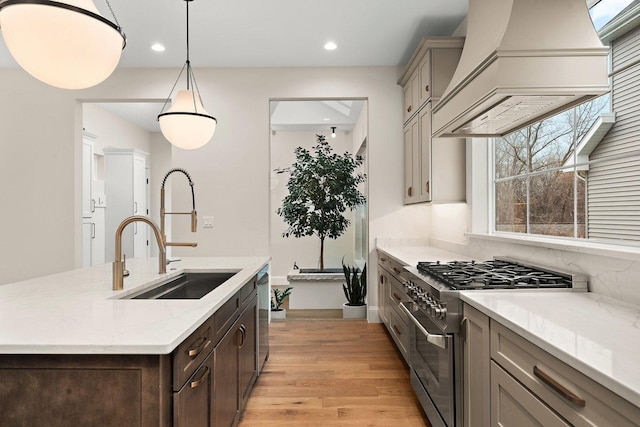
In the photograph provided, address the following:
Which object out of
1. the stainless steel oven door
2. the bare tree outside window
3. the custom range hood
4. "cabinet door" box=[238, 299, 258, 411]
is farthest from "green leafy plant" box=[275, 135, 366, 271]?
the custom range hood

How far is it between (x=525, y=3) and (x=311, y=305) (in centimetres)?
417

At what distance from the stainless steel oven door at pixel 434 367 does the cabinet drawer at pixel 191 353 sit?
3.34ft

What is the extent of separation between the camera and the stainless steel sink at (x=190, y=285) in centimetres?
219

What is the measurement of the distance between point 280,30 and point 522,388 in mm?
3345

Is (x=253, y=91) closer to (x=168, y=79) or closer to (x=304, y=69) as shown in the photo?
(x=304, y=69)

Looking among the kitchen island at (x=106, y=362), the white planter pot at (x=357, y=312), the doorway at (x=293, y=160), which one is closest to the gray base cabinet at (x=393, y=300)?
the white planter pot at (x=357, y=312)

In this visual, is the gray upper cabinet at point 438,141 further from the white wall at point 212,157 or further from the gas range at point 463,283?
the gas range at point 463,283

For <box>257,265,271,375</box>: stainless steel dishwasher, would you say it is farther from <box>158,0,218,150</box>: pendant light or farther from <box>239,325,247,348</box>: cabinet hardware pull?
<box>158,0,218,150</box>: pendant light

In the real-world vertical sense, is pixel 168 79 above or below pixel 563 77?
above

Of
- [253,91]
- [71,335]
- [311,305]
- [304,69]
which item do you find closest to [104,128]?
[253,91]

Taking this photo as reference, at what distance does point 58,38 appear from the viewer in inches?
54.4

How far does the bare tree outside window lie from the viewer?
7.03 feet

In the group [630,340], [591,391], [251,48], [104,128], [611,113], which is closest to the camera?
[591,391]

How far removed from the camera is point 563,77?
161 cm
